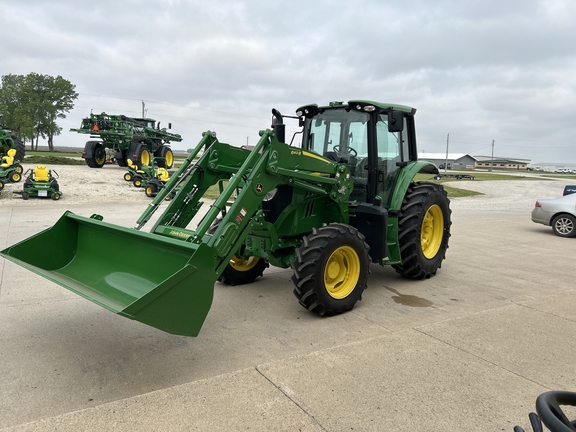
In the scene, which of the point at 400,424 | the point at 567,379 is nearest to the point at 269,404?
the point at 400,424

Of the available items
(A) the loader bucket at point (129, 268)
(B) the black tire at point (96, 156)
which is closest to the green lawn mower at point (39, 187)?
(B) the black tire at point (96, 156)

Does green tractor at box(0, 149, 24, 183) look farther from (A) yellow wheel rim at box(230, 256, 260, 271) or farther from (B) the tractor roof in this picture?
(B) the tractor roof

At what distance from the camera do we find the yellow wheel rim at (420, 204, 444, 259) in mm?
6891

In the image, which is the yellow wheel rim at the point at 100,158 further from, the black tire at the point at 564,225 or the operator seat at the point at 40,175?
the black tire at the point at 564,225

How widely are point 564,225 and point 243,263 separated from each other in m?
9.21

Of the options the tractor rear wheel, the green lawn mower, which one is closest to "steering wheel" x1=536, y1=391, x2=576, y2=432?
the green lawn mower

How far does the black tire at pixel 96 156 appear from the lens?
83.0 feet

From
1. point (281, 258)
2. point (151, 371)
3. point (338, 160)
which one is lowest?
point (151, 371)

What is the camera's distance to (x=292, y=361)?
379cm

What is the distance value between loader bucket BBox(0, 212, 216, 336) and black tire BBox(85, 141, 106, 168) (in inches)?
886

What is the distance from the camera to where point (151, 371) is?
142 inches

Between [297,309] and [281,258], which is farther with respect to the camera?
[281,258]

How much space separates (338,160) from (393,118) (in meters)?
1.04

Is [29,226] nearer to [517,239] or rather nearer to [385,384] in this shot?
[385,384]
